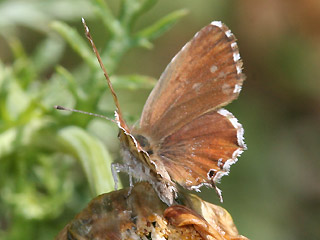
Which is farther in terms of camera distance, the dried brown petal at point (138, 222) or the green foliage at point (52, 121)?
the green foliage at point (52, 121)

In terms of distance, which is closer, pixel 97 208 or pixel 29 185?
pixel 97 208

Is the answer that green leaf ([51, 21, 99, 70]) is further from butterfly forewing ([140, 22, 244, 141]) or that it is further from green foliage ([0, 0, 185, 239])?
butterfly forewing ([140, 22, 244, 141])

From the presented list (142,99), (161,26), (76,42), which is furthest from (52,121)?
(142,99)

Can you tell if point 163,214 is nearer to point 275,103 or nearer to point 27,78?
point 27,78

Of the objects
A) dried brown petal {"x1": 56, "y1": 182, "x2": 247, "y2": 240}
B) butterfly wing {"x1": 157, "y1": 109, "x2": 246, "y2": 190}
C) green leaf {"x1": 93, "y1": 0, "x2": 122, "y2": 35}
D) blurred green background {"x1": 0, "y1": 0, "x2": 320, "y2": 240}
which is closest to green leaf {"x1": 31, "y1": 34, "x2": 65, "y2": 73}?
blurred green background {"x1": 0, "y1": 0, "x2": 320, "y2": 240}

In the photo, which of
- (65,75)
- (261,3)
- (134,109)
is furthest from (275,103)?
(65,75)

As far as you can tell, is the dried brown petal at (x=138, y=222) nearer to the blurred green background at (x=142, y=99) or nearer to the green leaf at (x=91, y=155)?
the green leaf at (x=91, y=155)

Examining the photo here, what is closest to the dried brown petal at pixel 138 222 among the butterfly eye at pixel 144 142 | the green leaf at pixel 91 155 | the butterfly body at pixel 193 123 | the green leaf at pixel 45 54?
the butterfly body at pixel 193 123

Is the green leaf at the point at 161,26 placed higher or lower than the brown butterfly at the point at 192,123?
higher
